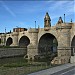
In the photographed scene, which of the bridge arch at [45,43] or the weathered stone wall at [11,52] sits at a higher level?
the bridge arch at [45,43]

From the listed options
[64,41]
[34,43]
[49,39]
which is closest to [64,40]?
[64,41]

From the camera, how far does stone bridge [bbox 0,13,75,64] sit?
148 feet

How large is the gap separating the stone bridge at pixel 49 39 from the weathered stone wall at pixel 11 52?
2458 mm

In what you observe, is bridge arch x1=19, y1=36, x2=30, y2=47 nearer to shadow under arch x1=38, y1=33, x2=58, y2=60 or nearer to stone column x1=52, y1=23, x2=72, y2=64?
shadow under arch x1=38, y1=33, x2=58, y2=60

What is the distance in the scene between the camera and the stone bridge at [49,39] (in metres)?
45.0

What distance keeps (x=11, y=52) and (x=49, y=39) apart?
1289cm

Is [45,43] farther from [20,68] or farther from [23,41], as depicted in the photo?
[20,68]

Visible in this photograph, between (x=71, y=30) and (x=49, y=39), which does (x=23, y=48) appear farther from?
(x=71, y=30)

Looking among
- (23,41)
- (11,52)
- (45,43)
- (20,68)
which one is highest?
(23,41)

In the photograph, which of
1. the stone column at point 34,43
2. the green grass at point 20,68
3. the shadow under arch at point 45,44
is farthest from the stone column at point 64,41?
the stone column at point 34,43

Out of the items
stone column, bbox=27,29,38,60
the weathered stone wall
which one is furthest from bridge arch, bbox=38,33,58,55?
the weathered stone wall

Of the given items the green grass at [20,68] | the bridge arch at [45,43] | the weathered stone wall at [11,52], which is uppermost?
the bridge arch at [45,43]

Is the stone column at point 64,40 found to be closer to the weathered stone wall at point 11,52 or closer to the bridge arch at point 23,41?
the weathered stone wall at point 11,52

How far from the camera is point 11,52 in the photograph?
59.9m
